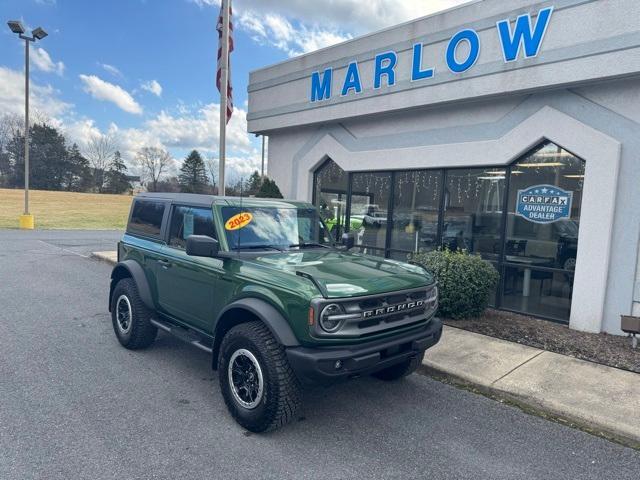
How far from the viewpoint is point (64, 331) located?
5.95 metres

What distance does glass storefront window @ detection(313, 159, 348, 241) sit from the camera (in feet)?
34.2

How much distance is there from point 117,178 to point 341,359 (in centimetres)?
8246

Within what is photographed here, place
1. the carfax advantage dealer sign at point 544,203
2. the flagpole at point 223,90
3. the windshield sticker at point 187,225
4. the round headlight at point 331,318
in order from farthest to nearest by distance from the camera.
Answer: the flagpole at point 223,90 < the carfax advantage dealer sign at point 544,203 < the windshield sticker at point 187,225 < the round headlight at point 331,318

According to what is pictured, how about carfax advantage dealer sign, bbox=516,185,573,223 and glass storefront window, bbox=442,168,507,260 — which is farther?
glass storefront window, bbox=442,168,507,260

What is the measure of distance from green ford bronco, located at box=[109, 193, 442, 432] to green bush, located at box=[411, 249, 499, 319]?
227 centimetres

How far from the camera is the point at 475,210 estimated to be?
26.3ft

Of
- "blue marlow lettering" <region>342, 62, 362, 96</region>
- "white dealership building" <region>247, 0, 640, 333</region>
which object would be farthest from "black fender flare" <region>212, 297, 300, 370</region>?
"blue marlow lettering" <region>342, 62, 362, 96</region>

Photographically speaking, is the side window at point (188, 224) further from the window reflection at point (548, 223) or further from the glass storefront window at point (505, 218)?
the window reflection at point (548, 223)

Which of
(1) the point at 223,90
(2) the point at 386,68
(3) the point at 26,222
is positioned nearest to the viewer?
(2) the point at 386,68

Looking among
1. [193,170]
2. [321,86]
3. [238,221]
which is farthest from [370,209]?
[193,170]

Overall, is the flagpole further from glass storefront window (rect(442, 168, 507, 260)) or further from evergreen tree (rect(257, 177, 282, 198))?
glass storefront window (rect(442, 168, 507, 260))

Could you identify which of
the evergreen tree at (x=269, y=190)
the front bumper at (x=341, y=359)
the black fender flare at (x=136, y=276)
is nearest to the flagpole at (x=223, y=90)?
the evergreen tree at (x=269, y=190)

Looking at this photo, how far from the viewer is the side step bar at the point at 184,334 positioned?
418 centimetres

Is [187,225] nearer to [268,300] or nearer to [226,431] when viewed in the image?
[268,300]
